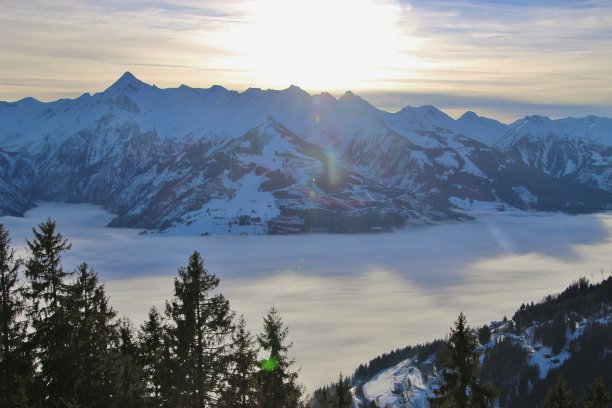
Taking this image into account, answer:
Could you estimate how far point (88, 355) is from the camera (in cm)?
2933

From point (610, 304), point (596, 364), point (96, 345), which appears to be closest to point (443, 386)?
point (96, 345)

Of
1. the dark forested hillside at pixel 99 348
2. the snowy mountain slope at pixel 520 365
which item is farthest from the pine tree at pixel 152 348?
the snowy mountain slope at pixel 520 365

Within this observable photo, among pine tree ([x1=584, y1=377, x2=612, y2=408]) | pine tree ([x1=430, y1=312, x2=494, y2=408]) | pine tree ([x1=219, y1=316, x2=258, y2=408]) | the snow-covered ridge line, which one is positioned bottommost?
the snow-covered ridge line

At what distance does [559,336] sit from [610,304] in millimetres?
32697

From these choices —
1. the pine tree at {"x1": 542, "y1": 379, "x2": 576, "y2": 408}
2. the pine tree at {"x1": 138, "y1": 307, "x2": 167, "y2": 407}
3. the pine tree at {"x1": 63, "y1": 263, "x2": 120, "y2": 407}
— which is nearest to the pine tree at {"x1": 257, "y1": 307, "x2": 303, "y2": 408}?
the pine tree at {"x1": 138, "y1": 307, "x2": 167, "y2": 407}

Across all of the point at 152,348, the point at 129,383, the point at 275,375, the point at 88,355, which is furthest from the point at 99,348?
the point at 275,375

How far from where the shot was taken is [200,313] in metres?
33.3

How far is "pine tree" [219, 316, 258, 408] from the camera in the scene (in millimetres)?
35156

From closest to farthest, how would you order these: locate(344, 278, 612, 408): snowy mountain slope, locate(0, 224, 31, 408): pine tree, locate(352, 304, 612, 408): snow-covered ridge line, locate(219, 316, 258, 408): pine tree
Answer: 1. locate(0, 224, 31, 408): pine tree
2. locate(219, 316, 258, 408): pine tree
3. locate(352, 304, 612, 408): snow-covered ridge line
4. locate(344, 278, 612, 408): snowy mountain slope

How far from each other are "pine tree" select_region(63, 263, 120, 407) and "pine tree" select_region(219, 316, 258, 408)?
22.9 ft

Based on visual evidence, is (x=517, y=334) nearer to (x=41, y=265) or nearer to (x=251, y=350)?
(x=251, y=350)

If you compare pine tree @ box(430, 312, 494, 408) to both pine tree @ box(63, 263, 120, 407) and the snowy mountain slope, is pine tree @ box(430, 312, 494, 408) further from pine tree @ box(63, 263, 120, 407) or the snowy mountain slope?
the snowy mountain slope

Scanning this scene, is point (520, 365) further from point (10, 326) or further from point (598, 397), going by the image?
point (10, 326)

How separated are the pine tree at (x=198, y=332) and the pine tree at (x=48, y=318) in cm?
559
